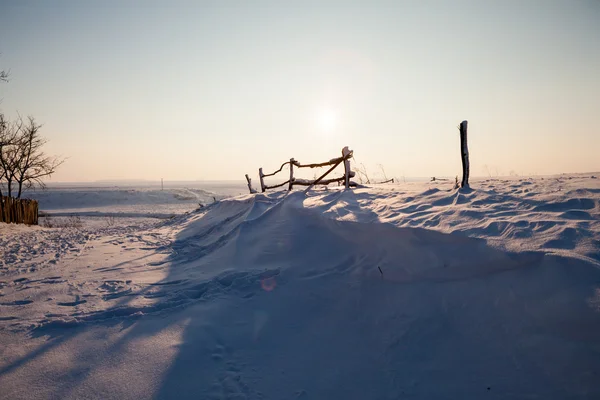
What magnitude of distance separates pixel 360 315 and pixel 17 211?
14.8m

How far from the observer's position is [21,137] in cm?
1670

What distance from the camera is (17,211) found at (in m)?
12.3

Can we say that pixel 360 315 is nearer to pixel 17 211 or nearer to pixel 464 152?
pixel 464 152

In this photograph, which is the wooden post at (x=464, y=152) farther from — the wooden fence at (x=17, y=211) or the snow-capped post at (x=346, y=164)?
the wooden fence at (x=17, y=211)

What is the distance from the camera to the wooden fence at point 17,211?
38.1 ft

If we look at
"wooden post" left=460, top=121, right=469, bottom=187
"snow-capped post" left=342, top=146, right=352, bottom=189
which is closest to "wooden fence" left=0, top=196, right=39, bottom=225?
"snow-capped post" left=342, top=146, right=352, bottom=189

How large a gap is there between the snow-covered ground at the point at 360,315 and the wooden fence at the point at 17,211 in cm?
930

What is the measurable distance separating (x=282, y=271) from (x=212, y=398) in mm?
2178

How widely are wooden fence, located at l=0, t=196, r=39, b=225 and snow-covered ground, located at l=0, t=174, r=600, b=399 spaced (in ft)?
30.5

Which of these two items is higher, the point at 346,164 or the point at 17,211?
the point at 346,164

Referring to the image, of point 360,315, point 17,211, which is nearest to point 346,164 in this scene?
point 360,315

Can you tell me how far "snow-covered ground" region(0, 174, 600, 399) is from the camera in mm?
2273

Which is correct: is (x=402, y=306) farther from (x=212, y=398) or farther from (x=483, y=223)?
(x=212, y=398)

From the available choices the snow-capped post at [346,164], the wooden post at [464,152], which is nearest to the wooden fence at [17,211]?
the snow-capped post at [346,164]
